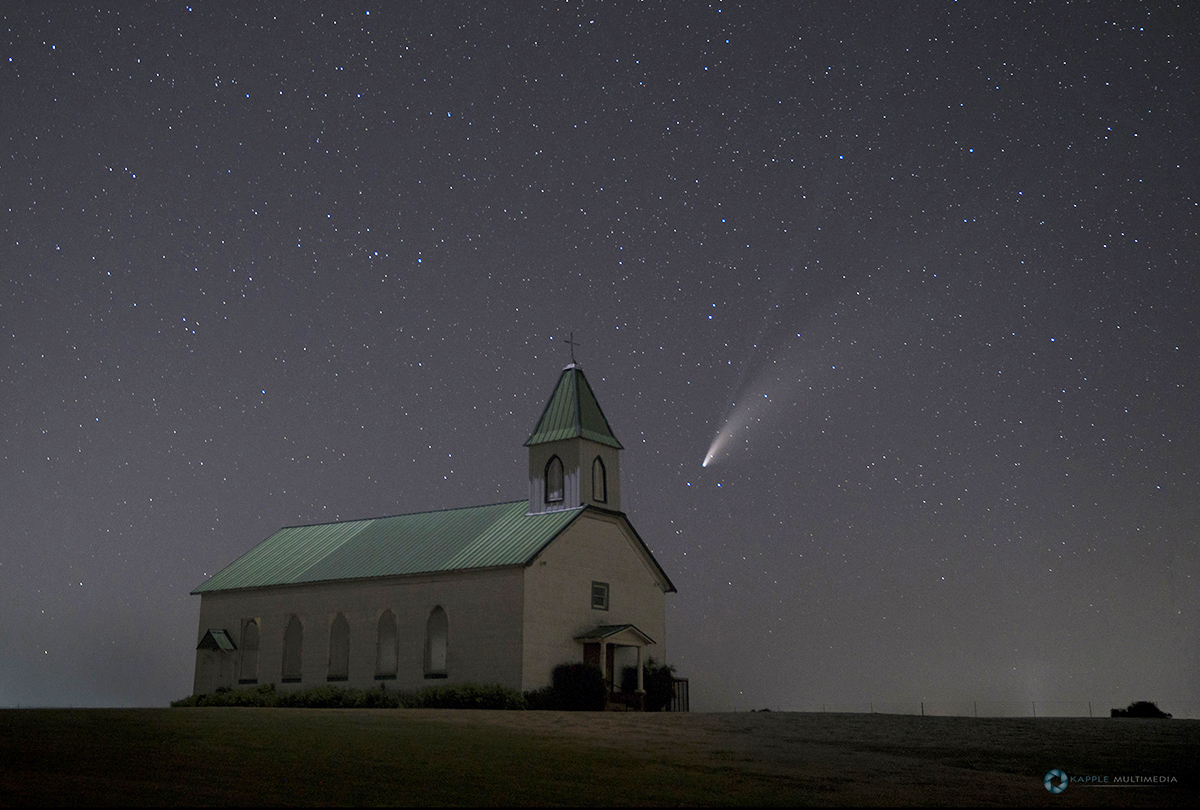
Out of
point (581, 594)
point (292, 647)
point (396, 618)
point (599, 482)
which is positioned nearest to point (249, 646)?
point (292, 647)

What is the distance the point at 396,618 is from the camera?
43.0 m

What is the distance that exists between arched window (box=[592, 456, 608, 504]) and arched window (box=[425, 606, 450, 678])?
786cm

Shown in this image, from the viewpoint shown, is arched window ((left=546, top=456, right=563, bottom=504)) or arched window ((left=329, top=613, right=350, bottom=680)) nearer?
arched window ((left=329, top=613, right=350, bottom=680))

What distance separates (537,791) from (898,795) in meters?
6.02

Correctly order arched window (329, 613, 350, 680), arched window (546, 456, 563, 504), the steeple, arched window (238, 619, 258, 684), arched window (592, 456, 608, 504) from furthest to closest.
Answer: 1. arched window (238, 619, 258, 684)
2. arched window (592, 456, 608, 504)
3. arched window (546, 456, 563, 504)
4. the steeple
5. arched window (329, 613, 350, 680)

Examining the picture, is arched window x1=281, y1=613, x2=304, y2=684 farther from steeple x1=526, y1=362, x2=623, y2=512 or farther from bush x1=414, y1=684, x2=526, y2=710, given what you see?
steeple x1=526, y1=362, x2=623, y2=512

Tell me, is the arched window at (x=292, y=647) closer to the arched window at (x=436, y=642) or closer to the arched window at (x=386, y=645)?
the arched window at (x=386, y=645)

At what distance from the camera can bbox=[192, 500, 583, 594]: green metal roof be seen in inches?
1667

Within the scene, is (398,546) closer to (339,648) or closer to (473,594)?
(339,648)

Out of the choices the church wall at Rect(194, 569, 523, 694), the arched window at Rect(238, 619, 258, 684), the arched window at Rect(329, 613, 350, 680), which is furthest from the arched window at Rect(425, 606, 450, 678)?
the arched window at Rect(238, 619, 258, 684)

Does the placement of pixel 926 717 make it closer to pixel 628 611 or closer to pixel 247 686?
pixel 628 611

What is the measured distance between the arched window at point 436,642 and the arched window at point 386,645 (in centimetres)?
154

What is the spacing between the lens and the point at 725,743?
79.3 feet

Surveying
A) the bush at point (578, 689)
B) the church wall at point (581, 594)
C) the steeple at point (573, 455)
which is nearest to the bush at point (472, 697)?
the church wall at point (581, 594)
